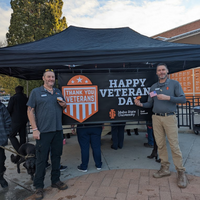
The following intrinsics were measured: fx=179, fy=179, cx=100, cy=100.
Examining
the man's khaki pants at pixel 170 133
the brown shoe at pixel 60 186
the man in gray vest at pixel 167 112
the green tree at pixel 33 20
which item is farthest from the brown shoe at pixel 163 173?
the green tree at pixel 33 20

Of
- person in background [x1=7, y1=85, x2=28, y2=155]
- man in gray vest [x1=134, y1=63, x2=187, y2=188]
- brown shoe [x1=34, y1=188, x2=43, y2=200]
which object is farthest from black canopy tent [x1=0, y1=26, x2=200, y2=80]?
brown shoe [x1=34, y1=188, x2=43, y2=200]

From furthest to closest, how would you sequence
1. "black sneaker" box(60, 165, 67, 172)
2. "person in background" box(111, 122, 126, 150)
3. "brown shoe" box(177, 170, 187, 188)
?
"person in background" box(111, 122, 126, 150) → "black sneaker" box(60, 165, 67, 172) → "brown shoe" box(177, 170, 187, 188)

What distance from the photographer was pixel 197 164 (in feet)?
11.7

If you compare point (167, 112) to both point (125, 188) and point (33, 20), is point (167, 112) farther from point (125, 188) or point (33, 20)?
point (33, 20)

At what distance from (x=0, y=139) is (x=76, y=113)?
134cm

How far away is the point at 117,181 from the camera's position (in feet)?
9.84

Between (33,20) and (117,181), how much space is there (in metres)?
12.6

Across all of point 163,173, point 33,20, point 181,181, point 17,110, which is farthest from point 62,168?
point 33,20

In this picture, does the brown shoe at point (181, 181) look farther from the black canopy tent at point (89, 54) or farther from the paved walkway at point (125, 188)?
the black canopy tent at point (89, 54)

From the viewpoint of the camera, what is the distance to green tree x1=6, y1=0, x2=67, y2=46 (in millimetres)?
12164

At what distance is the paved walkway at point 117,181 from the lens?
102 inches

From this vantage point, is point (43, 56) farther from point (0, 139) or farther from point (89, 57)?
point (0, 139)

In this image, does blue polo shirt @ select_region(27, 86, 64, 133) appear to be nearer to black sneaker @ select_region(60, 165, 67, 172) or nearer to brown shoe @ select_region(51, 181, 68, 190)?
brown shoe @ select_region(51, 181, 68, 190)

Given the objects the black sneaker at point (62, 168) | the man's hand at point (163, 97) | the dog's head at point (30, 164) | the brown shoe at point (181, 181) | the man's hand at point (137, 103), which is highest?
the man's hand at point (163, 97)
